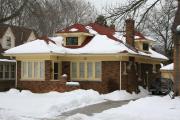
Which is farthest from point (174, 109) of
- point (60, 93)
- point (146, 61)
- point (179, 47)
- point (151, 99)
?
point (146, 61)

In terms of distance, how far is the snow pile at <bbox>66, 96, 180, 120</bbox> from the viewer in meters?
20.3

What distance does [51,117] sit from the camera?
72.7ft

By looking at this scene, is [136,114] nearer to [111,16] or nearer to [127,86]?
[111,16]

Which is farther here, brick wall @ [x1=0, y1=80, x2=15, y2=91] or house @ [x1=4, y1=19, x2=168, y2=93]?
brick wall @ [x1=0, y1=80, x2=15, y2=91]

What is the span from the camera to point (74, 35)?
1517 inches

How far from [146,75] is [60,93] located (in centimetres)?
1117

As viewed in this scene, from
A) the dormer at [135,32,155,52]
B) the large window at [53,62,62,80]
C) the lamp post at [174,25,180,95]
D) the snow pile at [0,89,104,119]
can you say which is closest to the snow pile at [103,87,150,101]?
the snow pile at [0,89,104,119]

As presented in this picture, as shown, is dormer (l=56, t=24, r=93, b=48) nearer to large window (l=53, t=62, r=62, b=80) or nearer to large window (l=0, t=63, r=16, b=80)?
large window (l=53, t=62, r=62, b=80)

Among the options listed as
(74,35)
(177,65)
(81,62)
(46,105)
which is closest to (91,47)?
(81,62)

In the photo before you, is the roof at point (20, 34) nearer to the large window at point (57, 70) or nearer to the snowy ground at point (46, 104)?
the large window at point (57, 70)

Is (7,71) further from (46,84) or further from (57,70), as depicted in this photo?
(46,84)

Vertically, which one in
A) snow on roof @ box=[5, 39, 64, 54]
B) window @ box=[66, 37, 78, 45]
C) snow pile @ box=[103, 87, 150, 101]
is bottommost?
snow pile @ box=[103, 87, 150, 101]

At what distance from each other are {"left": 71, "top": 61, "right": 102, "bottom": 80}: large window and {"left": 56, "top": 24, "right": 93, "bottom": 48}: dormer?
71.3 inches

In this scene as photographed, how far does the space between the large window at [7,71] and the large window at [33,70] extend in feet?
14.7
